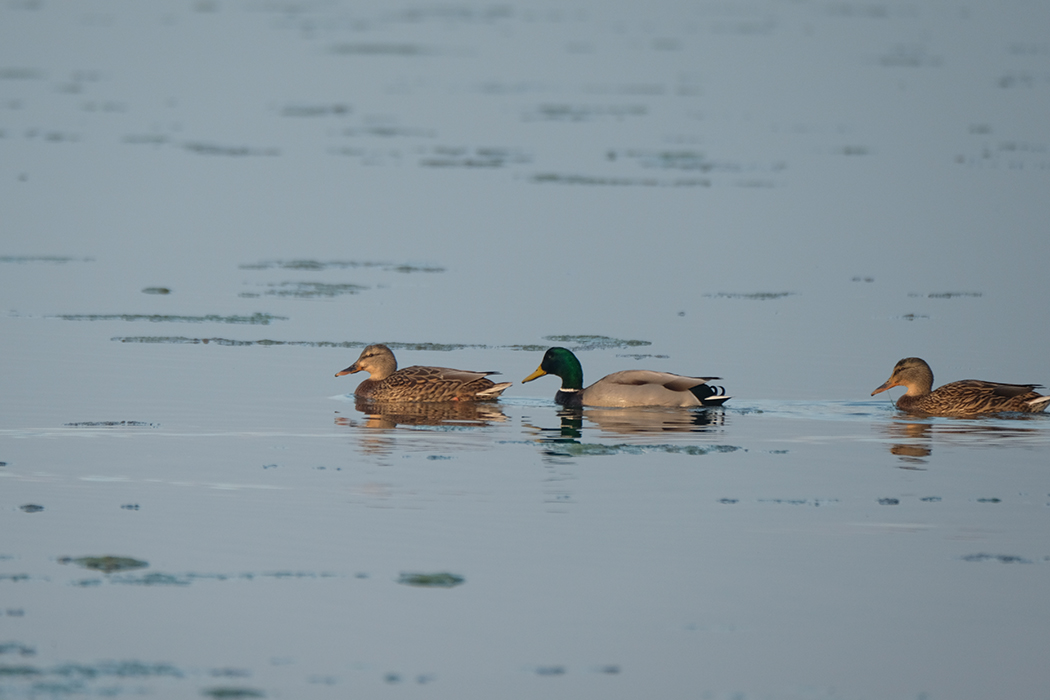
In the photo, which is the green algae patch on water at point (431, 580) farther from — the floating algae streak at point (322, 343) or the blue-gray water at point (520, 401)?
the floating algae streak at point (322, 343)

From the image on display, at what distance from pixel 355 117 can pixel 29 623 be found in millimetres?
29293

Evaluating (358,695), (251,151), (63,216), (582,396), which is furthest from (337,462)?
(251,151)

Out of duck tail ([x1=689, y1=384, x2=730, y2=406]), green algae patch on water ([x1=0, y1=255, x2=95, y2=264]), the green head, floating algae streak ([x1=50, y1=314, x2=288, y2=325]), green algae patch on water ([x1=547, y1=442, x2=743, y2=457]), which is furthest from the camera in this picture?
green algae patch on water ([x1=0, y1=255, x2=95, y2=264])

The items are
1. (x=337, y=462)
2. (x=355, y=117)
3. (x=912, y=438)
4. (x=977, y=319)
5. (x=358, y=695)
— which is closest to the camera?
(x=358, y=695)

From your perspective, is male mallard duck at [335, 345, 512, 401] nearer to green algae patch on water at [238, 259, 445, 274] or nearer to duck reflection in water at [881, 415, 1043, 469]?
duck reflection in water at [881, 415, 1043, 469]

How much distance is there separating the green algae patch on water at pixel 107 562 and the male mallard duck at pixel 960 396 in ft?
21.8

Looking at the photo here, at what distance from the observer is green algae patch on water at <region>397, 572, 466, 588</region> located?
805 cm

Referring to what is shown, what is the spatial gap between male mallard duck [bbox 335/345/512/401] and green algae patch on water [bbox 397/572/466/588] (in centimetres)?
554

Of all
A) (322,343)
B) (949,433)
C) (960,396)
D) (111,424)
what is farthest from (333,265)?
(949,433)

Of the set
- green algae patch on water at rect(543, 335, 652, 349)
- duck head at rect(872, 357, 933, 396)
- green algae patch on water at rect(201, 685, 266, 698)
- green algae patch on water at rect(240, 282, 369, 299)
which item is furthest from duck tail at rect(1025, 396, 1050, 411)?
green algae patch on water at rect(201, 685, 266, 698)

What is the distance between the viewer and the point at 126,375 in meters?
14.1

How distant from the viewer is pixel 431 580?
319 inches

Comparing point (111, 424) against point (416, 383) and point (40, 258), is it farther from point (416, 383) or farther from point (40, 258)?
point (40, 258)

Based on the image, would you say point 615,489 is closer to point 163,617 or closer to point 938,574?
point 938,574
